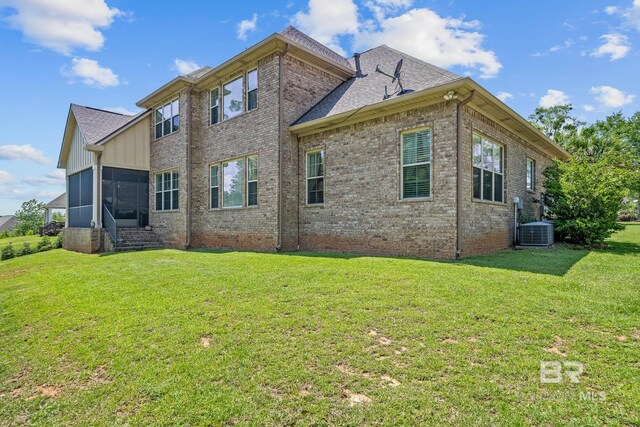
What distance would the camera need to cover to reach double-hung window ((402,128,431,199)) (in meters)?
8.79

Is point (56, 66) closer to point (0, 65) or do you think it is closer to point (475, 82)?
point (0, 65)

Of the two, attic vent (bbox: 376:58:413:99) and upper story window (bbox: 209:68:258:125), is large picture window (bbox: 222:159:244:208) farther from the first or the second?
attic vent (bbox: 376:58:413:99)

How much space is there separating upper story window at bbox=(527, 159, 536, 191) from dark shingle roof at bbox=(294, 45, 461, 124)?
6.31 meters

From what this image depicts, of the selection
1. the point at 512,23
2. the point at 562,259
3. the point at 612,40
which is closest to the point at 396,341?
the point at 562,259

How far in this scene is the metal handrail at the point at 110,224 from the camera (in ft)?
47.8

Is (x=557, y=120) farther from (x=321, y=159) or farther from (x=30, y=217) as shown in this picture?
(x=30, y=217)

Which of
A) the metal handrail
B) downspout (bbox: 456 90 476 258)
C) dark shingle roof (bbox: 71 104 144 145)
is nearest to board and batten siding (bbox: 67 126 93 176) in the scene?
dark shingle roof (bbox: 71 104 144 145)

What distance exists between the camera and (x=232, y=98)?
13211 millimetres

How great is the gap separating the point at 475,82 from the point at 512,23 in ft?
16.2

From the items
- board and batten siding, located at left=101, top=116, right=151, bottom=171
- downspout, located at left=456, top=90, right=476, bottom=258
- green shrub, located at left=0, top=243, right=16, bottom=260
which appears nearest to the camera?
downspout, located at left=456, top=90, right=476, bottom=258

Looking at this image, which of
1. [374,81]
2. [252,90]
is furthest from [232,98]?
[374,81]

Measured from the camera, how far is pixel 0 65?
11375 mm

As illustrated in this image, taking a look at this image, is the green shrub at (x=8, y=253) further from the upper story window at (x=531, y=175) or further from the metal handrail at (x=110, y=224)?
the upper story window at (x=531, y=175)

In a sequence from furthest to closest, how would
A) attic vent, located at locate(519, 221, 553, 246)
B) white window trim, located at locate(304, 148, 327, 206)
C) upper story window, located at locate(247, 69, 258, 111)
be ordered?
upper story window, located at locate(247, 69, 258, 111) < white window trim, located at locate(304, 148, 327, 206) < attic vent, located at locate(519, 221, 553, 246)
